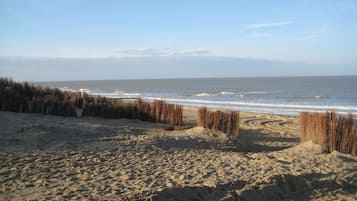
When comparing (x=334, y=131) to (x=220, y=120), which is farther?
(x=220, y=120)

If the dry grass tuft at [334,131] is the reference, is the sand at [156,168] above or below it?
below

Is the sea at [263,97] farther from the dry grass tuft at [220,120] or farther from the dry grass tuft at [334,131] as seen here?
the dry grass tuft at [220,120]

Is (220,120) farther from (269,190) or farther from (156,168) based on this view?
(269,190)

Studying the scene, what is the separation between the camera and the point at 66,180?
4875mm

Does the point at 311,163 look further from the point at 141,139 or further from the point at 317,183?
the point at 141,139

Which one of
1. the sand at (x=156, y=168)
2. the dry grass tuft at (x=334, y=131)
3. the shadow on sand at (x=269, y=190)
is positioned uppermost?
the dry grass tuft at (x=334, y=131)

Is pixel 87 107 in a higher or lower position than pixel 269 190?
higher

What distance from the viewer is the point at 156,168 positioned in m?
5.71

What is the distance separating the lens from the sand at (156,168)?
15.1 ft

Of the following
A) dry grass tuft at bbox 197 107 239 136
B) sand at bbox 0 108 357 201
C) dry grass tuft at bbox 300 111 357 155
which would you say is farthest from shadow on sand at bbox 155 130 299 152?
dry grass tuft at bbox 300 111 357 155

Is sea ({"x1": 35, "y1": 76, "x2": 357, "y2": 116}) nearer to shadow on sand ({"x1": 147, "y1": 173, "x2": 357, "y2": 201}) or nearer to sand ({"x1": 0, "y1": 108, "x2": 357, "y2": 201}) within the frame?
→ sand ({"x1": 0, "y1": 108, "x2": 357, "y2": 201})

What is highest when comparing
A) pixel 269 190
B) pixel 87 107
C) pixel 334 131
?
→ pixel 87 107

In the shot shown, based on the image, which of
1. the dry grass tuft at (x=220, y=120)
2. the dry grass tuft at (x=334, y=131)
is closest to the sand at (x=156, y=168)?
the dry grass tuft at (x=334, y=131)

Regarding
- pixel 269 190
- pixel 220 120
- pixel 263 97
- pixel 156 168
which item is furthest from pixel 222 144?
pixel 263 97
